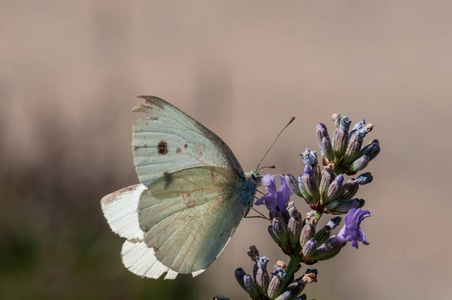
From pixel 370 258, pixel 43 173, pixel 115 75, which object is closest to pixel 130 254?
pixel 43 173

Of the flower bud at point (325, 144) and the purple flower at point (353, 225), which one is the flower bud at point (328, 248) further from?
the flower bud at point (325, 144)

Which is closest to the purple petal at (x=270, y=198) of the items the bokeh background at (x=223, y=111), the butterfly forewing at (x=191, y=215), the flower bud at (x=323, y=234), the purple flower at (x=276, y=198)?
the purple flower at (x=276, y=198)

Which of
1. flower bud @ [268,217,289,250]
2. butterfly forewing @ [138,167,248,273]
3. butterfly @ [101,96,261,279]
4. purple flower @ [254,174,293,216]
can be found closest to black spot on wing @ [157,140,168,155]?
butterfly @ [101,96,261,279]

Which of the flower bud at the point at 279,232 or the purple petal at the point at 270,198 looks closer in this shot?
the flower bud at the point at 279,232

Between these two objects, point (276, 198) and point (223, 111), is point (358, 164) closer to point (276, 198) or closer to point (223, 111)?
point (276, 198)

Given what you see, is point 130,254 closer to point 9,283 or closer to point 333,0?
point 9,283

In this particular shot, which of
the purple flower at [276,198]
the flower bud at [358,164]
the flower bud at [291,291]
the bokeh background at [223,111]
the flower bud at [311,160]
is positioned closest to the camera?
the flower bud at [291,291]
